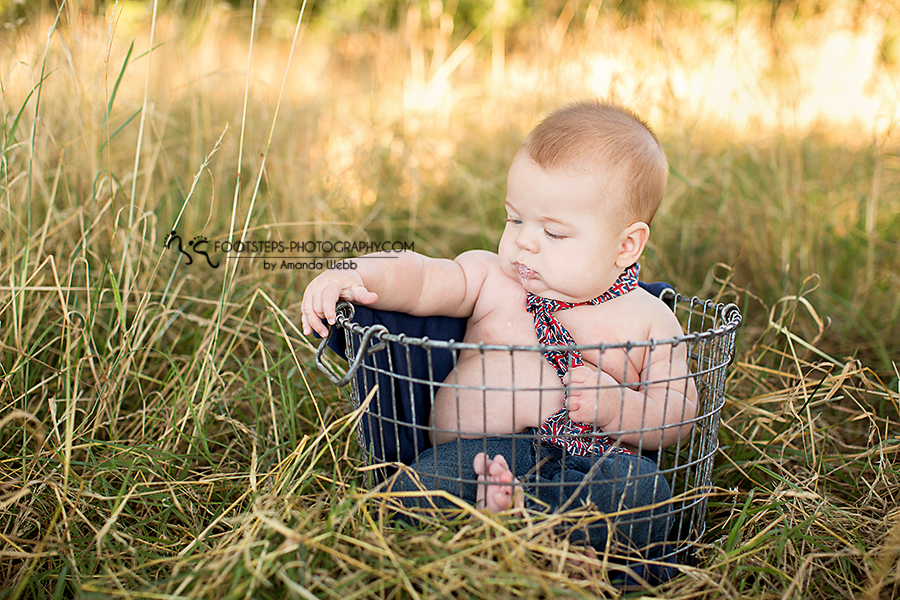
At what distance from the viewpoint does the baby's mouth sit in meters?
1.35

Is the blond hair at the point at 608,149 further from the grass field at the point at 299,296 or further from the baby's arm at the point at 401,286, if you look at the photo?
the grass field at the point at 299,296

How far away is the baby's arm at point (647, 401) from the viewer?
120 centimetres

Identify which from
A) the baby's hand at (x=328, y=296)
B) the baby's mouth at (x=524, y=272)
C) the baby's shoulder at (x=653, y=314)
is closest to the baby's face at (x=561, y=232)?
the baby's mouth at (x=524, y=272)

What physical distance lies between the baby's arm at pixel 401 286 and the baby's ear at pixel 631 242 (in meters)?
0.31

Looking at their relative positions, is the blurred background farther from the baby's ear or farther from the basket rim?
the baby's ear

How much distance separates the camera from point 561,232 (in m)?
1.30

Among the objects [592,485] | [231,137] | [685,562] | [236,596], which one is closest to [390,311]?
[592,485]

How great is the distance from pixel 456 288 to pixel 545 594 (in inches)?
26.6

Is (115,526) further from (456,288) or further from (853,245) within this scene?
(853,245)

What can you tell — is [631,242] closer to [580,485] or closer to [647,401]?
[647,401]

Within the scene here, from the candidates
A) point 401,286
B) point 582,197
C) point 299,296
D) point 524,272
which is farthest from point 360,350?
point 299,296

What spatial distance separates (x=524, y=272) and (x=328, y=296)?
1.31ft

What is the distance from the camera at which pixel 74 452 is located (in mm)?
1423

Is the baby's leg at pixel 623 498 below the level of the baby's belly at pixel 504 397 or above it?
below
